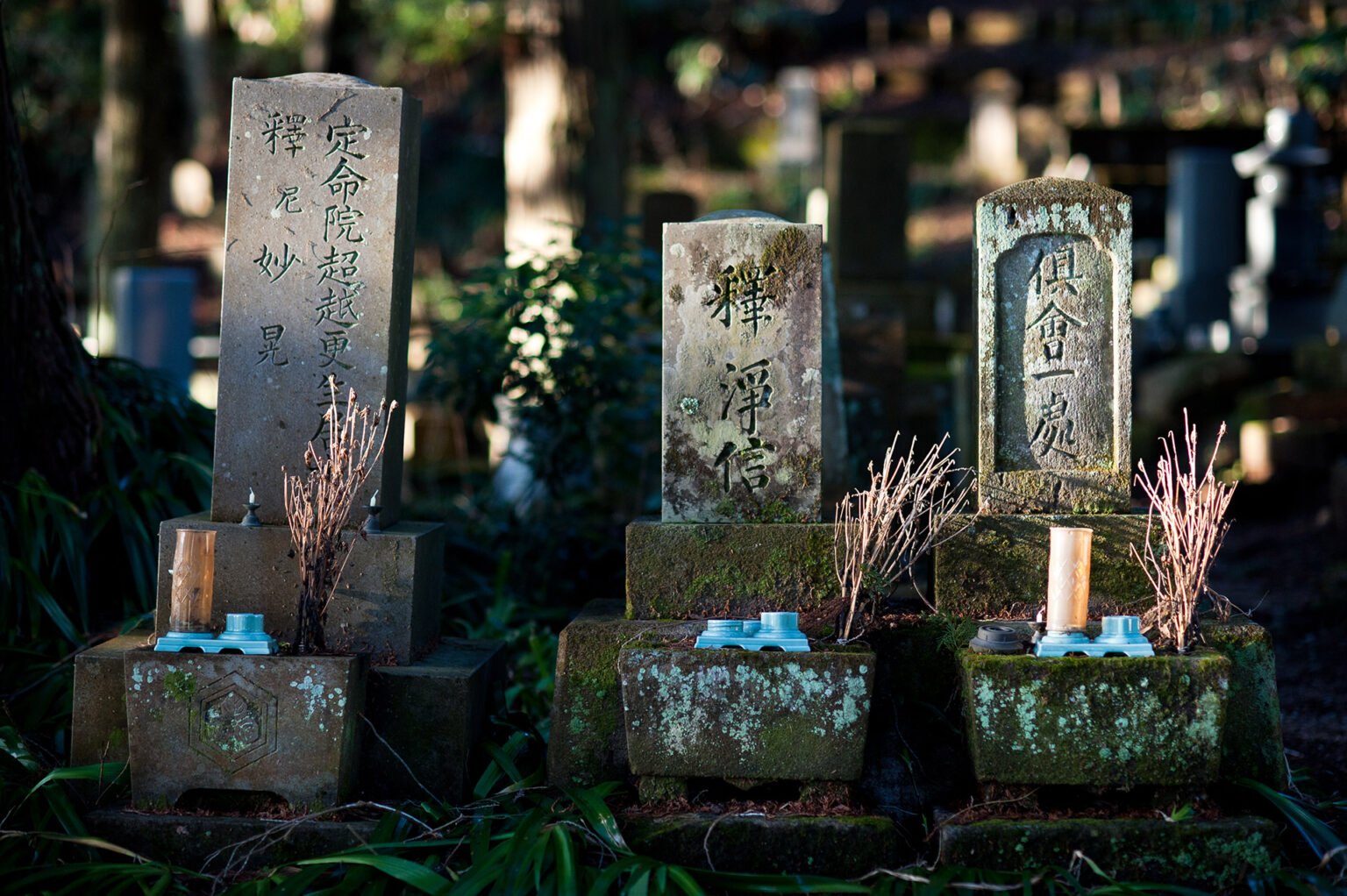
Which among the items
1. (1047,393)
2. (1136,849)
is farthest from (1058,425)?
(1136,849)

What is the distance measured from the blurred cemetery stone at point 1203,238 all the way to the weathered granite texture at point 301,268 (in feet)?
33.6

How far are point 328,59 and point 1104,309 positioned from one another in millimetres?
14406

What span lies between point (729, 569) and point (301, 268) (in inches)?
61.4

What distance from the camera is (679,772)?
11.3 feet

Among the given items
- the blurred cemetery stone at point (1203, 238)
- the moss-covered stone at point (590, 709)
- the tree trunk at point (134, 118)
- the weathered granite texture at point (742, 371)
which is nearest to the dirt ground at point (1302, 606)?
the weathered granite texture at point (742, 371)

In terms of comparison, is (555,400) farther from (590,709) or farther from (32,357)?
(590,709)

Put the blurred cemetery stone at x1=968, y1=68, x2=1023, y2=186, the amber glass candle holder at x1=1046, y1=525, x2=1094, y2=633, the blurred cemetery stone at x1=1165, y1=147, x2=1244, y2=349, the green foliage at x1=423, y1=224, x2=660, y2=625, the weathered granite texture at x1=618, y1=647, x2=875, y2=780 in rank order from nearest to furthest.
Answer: the weathered granite texture at x1=618, y1=647, x2=875, y2=780, the amber glass candle holder at x1=1046, y1=525, x2=1094, y2=633, the green foliage at x1=423, y1=224, x2=660, y2=625, the blurred cemetery stone at x1=1165, y1=147, x2=1244, y2=349, the blurred cemetery stone at x1=968, y1=68, x2=1023, y2=186

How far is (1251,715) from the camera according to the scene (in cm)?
358

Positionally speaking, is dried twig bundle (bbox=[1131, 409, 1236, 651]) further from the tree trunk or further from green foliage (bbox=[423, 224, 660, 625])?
the tree trunk

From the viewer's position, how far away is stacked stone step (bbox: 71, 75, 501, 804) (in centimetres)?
374

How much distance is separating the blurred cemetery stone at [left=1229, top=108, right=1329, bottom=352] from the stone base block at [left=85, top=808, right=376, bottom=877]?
32.9 feet

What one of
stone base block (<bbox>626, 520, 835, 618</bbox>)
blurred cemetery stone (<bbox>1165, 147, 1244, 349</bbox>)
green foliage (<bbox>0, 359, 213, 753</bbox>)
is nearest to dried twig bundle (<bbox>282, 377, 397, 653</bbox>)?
stone base block (<bbox>626, 520, 835, 618</bbox>)

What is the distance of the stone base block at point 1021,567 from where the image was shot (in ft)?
12.5

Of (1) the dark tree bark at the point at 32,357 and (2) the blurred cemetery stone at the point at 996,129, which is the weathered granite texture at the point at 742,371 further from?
(2) the blurred cemetery stone at the point at 996,129
